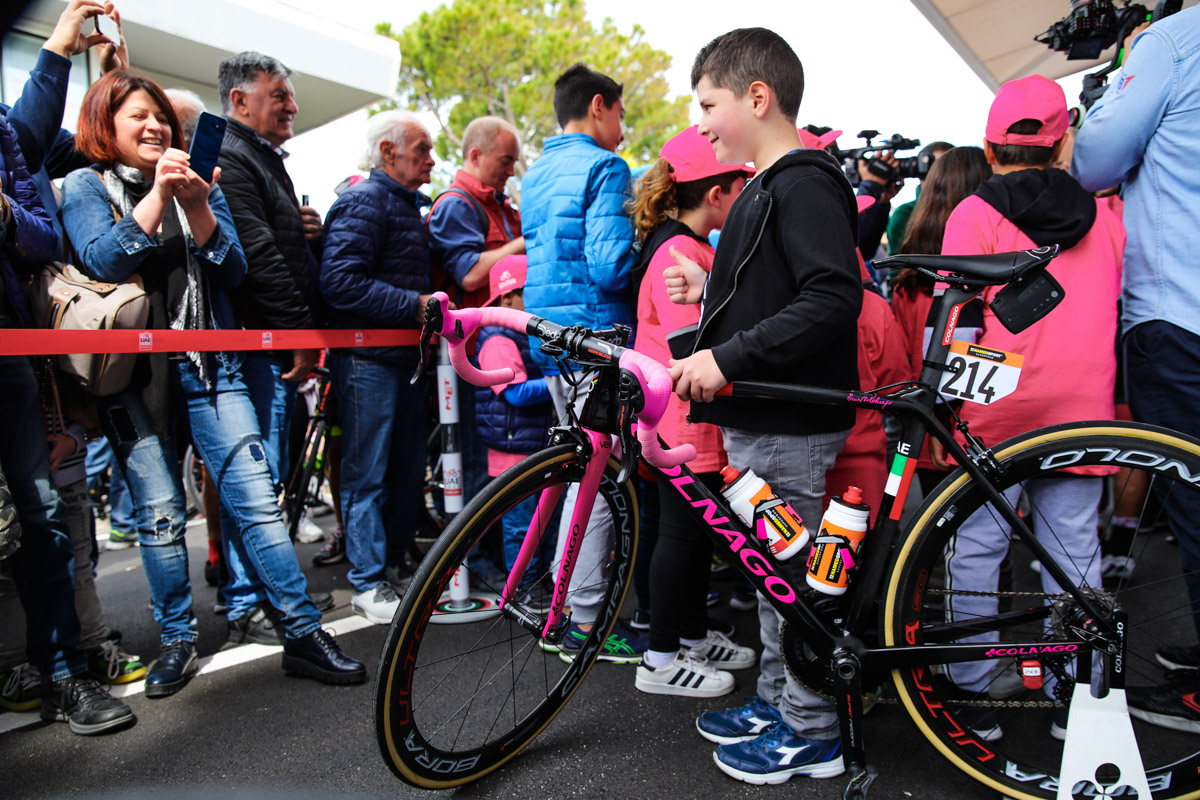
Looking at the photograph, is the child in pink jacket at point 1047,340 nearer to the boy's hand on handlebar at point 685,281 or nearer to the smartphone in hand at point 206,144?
the boy's hand on handlebar at point 685,281

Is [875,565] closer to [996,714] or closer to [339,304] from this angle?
[996,714]

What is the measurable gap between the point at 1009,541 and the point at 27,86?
142 inches

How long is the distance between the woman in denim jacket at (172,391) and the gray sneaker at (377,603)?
491mm

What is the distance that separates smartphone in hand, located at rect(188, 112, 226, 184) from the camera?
8.16 feet

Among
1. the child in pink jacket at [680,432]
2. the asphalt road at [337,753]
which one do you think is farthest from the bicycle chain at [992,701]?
the child in pink jacket at [680,432]

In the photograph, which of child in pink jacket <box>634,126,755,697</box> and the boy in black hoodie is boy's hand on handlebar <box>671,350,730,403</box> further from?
child in pink jacket <box>634,126,755,697</box>

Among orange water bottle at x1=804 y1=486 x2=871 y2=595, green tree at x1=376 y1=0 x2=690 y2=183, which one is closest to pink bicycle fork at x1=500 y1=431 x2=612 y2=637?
orange water bottle at x1=804 y1=486 x2=871 y2=595

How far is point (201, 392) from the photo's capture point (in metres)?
2.68

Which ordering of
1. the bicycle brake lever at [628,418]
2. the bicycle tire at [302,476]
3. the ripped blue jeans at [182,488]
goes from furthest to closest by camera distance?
1. the bicycle tire at [302,476]
2. the ripped blue jeans at [182,488]
3. the bicycle brake lever at [628,418]

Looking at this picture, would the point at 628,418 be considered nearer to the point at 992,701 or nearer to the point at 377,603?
the point at 992,701

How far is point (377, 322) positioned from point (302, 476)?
1.18m

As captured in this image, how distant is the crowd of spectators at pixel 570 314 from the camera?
199cm

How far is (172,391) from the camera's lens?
2.71 m

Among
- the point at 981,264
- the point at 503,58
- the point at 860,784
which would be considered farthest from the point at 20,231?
the point at 503,58
